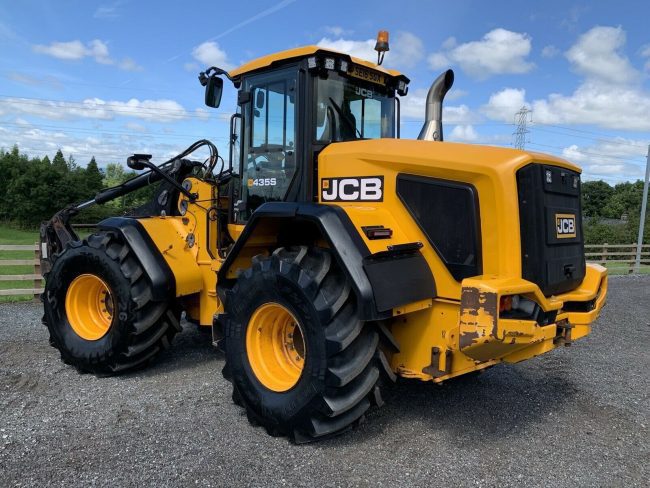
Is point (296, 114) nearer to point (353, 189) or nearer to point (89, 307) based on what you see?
point (353, 189)

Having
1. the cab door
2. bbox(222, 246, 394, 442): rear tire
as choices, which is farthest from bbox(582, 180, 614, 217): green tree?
bbox(222, 246, 394, 442): rear tire

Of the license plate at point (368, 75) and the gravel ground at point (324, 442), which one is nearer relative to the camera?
the gravel ground at point (324, 442)

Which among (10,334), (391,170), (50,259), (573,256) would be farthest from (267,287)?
(10,334)

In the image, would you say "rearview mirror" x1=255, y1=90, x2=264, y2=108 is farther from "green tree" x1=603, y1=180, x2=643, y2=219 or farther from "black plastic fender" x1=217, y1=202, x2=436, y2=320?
"green tree" x1=603, y1=180, x2=643, y2=219

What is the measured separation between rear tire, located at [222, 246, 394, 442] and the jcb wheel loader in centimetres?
1

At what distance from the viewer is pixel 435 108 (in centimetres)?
479

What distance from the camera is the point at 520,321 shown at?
332 centimetres

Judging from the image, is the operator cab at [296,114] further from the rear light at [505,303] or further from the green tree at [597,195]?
the green tree at [597,195]

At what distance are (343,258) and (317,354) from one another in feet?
2.15

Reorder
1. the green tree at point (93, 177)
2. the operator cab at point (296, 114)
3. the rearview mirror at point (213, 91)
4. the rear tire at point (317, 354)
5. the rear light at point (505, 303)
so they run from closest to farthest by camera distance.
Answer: the rear light at point (505, 303) → the rear tire at point (317, 354) → the operator cab at point (296, 114) → the rearview mirror at point (213, 91) → the green tree at point (93, 177)

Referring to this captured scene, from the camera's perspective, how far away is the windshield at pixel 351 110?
4441mm

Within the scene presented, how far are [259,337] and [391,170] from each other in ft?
5.21

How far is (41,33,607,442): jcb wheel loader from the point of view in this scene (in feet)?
11.6

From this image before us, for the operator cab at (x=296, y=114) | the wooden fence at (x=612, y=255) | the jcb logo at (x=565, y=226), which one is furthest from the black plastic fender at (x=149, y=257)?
the wooden fence at (x=612, y=255)
